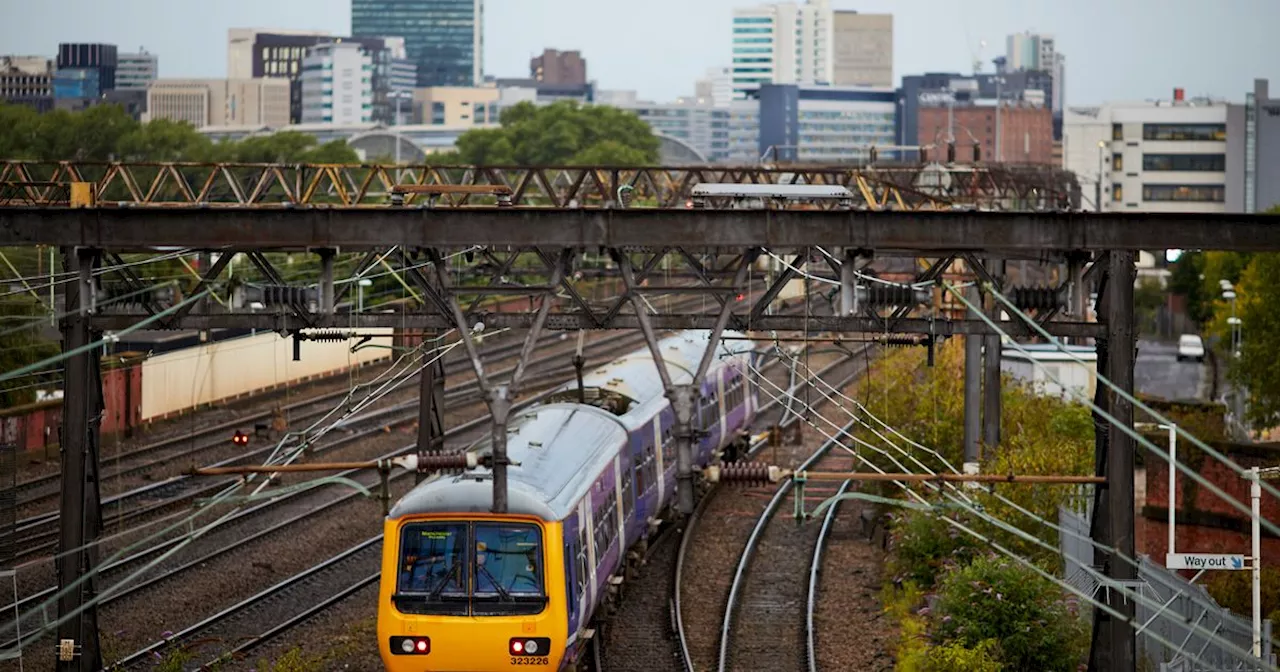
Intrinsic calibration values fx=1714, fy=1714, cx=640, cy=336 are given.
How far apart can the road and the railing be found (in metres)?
6.88

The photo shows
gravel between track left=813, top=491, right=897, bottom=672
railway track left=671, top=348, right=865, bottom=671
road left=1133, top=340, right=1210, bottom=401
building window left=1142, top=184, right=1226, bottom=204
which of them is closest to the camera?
gravel between track left=813, top=491, right=897, bottom=672

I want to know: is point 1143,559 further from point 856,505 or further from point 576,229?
point 856,505

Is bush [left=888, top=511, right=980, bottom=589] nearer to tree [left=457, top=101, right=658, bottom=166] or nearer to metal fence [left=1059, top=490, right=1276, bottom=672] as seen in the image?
metal fence [left=1059, top=490, right=1276, bottom=672]

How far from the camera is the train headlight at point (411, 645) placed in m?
16.7

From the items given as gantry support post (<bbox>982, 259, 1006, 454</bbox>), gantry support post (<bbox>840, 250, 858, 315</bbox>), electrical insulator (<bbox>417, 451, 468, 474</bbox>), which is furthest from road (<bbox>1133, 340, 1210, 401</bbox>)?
electrical insulator (<bbox>417, 451, 468, 474</bbox>)

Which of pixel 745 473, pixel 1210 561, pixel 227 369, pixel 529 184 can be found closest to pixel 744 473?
A: pixel 745 473

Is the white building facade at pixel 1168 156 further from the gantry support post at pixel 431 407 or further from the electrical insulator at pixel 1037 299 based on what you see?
the electrical insulator at pixel 1037 299

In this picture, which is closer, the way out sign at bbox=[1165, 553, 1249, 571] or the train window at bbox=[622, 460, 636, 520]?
the way out sign at bbox=[1165, 553, 1249, 571]

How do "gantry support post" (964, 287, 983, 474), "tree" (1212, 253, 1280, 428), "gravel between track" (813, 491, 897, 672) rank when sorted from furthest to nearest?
"tree" (1212, 253, 1280, 428), "gantry support post" (964, 287, 983, 474), "gravel between track" (813, 491, 897, 672)

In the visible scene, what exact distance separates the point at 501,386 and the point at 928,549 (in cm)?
1190

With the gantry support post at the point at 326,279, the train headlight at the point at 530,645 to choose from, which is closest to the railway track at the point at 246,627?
the train headlight at the point at 530,645

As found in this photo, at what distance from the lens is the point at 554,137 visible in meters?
113

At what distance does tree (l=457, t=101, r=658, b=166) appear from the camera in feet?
371

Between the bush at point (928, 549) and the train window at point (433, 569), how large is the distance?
940 cm
